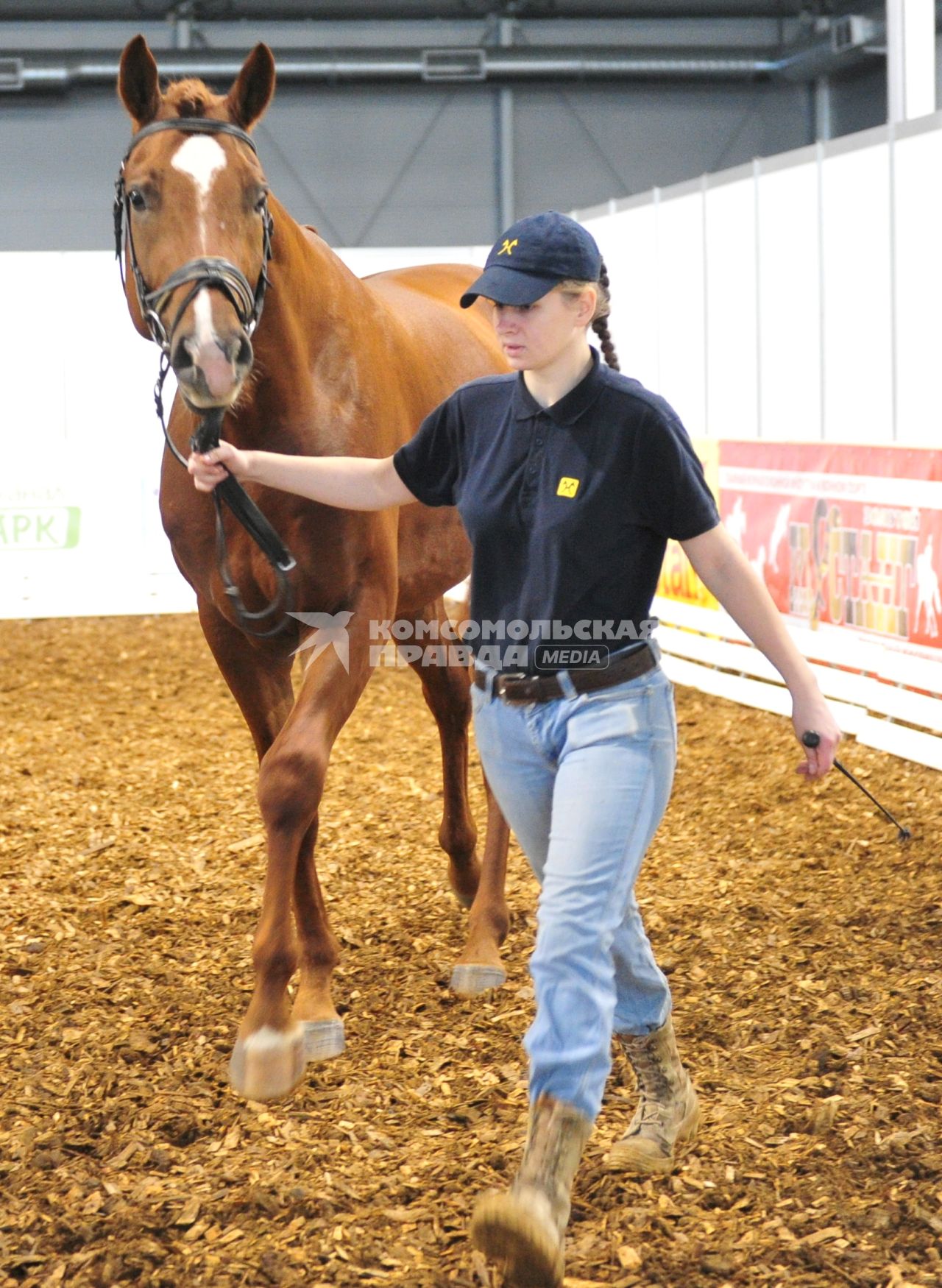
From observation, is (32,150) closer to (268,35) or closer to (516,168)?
(268,35)

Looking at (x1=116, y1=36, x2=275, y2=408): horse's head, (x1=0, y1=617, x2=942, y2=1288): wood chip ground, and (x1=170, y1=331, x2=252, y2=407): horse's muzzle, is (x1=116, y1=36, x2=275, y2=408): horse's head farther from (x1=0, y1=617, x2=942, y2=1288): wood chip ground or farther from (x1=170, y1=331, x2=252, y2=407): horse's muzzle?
(x1=0, y1=617, x2=942, y2=1288): wood chip ground

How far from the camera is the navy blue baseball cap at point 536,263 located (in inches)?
107

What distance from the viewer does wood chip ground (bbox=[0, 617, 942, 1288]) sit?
9.44ft

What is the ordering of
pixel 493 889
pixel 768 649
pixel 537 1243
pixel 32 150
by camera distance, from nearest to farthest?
1. pixel 537 1243
2. pixel 768 649
3. pixel 493 889
4. pixel 32 150

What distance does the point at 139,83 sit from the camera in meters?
3.48

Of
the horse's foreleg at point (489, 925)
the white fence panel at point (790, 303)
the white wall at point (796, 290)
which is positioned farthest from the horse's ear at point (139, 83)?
the white fence panel at point (790, 303)

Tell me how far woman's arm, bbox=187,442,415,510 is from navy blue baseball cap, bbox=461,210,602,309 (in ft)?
1.74

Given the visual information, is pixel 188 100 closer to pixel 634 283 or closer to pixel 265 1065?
pixel 265 1065

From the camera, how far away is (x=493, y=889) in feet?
15.3

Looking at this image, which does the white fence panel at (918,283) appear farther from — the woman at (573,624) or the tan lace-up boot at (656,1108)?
the woman at (573,624)

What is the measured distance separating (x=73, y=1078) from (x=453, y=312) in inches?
119

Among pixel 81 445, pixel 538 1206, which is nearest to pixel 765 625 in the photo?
pixel 538 1206

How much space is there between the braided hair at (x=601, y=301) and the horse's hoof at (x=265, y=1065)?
1.74 meters

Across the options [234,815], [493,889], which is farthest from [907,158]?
[493,889]
